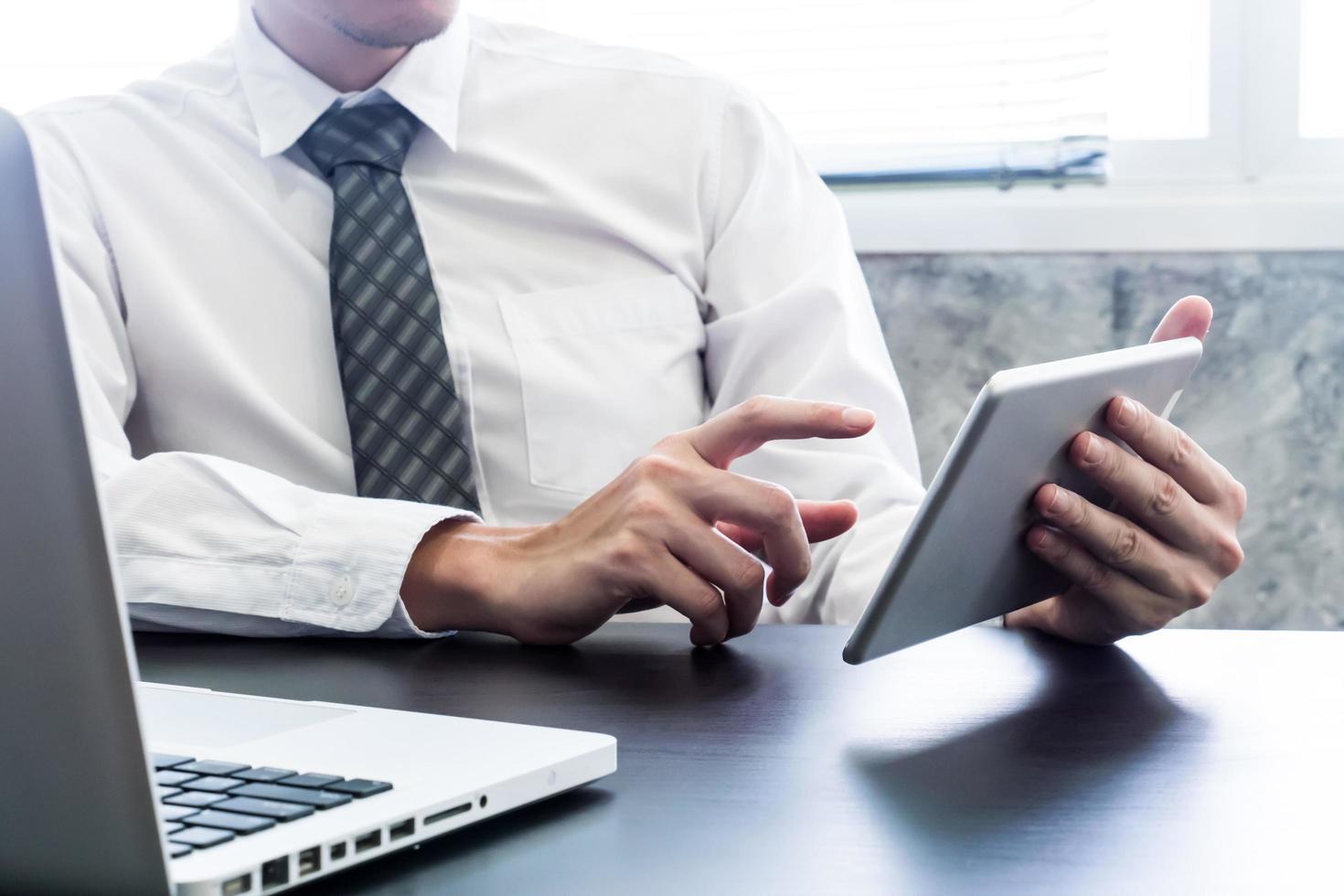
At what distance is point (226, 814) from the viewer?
1.17ft

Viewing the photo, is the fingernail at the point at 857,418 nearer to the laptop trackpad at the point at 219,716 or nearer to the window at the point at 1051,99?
the laptop trackpad at the point at 219,716

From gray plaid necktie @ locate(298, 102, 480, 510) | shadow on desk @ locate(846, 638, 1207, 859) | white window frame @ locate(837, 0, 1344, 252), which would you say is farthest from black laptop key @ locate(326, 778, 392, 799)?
white window frame @ locate(837, 0, 1344, 252)

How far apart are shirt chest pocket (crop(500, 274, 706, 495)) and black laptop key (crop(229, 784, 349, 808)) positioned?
28.6 inches

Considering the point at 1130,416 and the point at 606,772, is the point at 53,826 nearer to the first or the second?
the point at 606,772

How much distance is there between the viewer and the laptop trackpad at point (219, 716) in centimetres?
47

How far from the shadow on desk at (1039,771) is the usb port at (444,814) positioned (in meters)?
0.13

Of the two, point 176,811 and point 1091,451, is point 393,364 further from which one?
point 176,811

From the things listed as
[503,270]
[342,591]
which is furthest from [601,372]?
[342,591]

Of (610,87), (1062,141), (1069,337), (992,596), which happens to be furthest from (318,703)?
(1062,141)

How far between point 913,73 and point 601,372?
26.3 inches

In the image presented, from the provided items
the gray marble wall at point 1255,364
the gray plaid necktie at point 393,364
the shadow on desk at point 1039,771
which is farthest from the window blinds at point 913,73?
the shadow on desk at point 1039,771

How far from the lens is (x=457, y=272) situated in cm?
114

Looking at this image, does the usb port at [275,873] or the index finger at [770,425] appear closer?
the usb port at [275,873]

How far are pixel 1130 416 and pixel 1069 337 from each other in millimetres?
871
